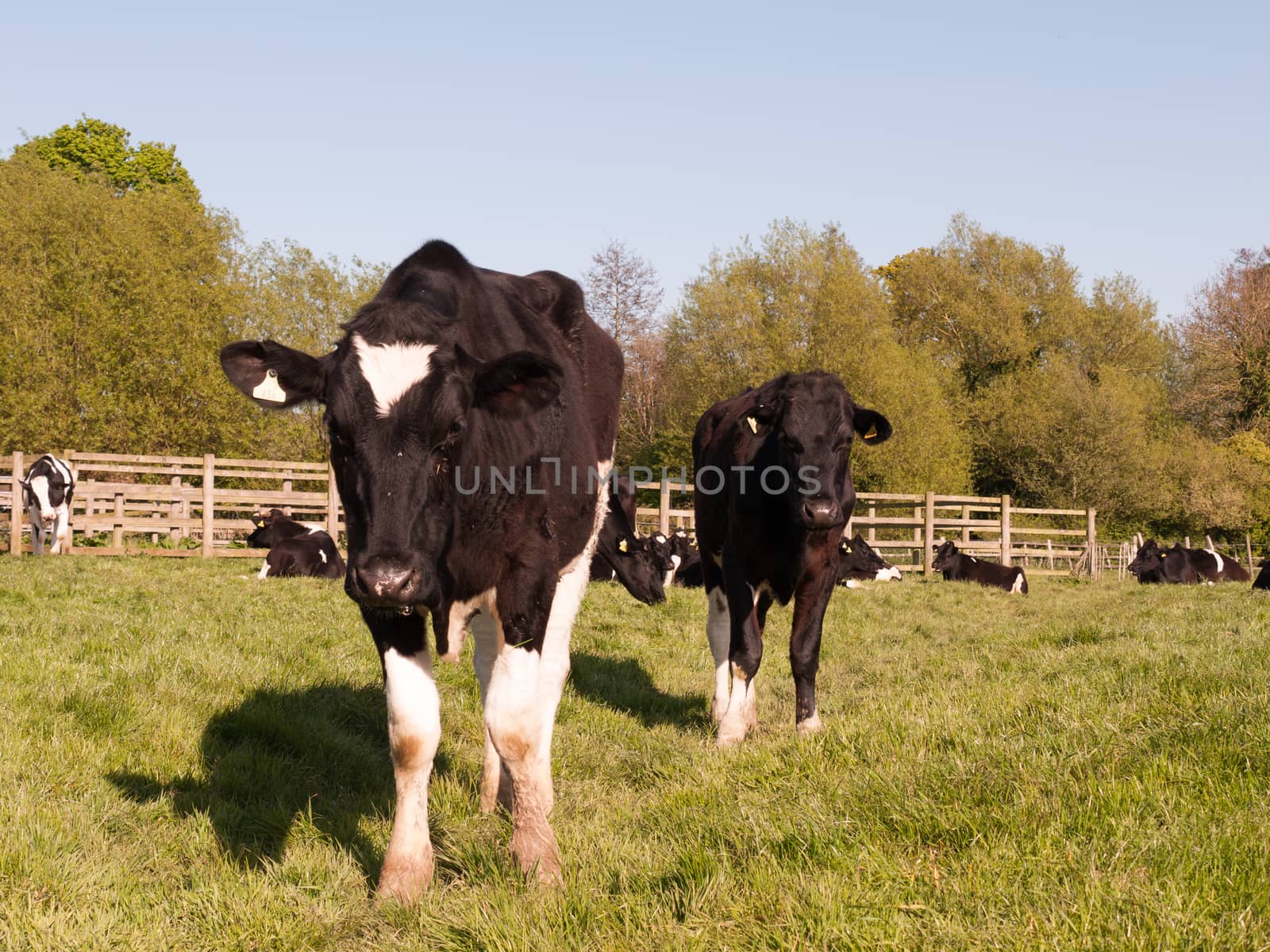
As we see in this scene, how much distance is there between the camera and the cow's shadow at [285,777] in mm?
4641

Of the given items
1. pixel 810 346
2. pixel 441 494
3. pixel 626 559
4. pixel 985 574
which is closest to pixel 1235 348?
pixel 810 346

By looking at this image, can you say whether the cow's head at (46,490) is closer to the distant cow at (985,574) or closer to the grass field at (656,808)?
the grass field at (656,808)

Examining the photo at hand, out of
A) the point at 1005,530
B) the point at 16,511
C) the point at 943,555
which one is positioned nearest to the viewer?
the point at 16,511

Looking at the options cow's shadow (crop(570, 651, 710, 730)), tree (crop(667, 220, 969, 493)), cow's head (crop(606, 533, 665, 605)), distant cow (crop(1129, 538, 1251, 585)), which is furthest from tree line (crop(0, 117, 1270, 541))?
cow's shadow (crop(570, 651, 710, 730))

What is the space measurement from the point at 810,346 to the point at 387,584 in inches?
1567

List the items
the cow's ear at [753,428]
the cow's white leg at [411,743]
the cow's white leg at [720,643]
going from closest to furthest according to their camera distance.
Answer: the cow's white leg at [411,743]
the cow's white leg at [720,643]
the cow's ear at [753,428]

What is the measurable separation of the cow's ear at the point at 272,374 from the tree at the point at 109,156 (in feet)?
150

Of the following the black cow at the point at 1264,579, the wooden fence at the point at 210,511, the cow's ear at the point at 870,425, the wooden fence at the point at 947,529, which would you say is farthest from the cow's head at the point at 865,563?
the cow's ear at the point at 870,425

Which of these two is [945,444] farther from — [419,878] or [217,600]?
[419,878]

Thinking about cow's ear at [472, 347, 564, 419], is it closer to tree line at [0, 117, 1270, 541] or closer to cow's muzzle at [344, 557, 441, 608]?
cow's muzzle at [344, 557, 441, 608]

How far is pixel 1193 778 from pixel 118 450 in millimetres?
33003

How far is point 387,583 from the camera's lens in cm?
350

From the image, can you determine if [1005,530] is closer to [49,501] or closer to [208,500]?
[208,500]

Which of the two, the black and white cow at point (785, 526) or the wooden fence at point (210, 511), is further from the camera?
the wooden fence at point (210, 511)
